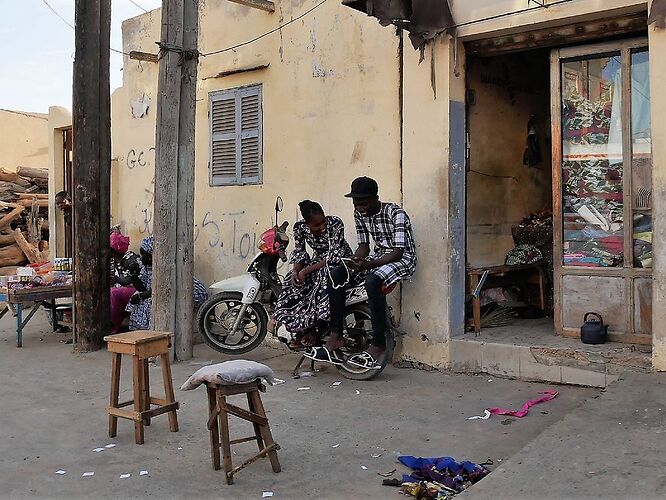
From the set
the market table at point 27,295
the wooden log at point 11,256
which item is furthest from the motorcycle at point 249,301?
the wooden log at point 11,256

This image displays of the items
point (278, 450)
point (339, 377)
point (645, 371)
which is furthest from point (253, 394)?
point (645, 371)

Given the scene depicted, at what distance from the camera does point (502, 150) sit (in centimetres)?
780

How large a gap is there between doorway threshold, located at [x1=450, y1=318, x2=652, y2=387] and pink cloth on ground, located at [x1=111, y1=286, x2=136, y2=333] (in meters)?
4.18

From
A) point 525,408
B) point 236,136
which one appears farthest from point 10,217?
point 525,408

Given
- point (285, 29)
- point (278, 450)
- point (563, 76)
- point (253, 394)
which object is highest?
point (285, 29)

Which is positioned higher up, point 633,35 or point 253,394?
point 633,35

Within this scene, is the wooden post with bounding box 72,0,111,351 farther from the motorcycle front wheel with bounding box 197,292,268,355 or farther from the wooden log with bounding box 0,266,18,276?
the wooden log with bounding box 0,266,18,276

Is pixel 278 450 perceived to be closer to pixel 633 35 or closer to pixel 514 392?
pixel 514 392

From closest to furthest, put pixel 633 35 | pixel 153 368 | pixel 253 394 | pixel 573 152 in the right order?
1. pixel 253 394
2. pixel 633 35
3. pixel 573 152
4. pixel 153 368

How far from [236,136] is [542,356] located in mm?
4557

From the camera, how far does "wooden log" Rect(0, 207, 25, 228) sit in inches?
595

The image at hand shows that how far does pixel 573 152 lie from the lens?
21.5 ft

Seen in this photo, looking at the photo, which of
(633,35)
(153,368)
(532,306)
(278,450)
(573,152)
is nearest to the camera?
(278,450)

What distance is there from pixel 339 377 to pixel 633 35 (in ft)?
12.8
